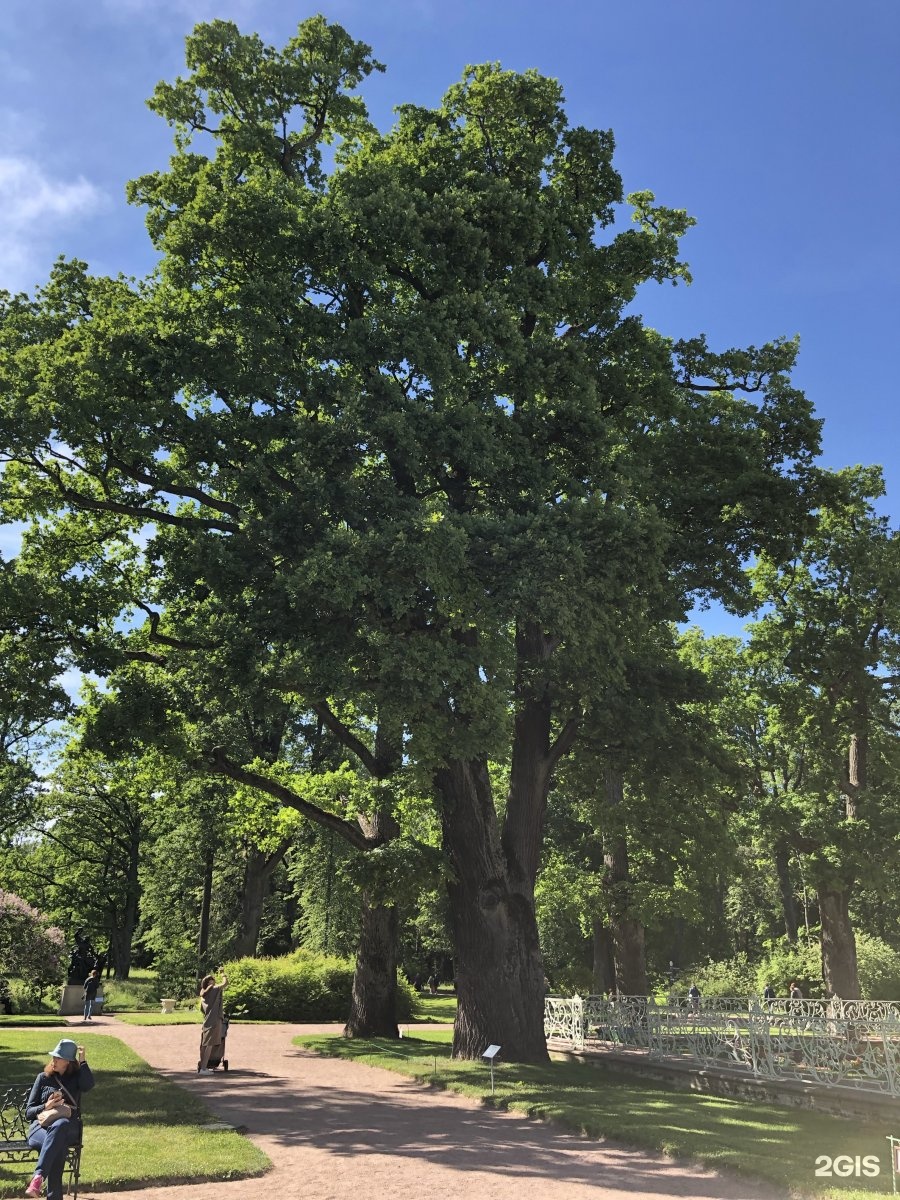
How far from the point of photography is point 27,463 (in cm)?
1559

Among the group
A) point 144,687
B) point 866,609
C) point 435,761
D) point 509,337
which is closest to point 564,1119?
point 435,761

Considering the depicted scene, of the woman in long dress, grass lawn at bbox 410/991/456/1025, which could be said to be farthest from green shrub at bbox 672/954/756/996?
the woman in long dress

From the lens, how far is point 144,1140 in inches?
392

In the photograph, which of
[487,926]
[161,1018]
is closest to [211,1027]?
[487,926]

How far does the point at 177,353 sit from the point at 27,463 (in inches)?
133

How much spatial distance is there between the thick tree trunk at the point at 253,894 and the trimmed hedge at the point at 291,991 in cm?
566

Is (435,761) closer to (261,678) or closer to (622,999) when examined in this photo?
(261,678)

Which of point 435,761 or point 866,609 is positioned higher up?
point 866,609

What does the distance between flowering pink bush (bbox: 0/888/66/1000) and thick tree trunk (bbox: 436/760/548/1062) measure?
71.7ft

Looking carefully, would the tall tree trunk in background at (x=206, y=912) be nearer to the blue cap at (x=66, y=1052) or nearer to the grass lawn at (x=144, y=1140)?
the grass lawn at (x=144, y=1140)

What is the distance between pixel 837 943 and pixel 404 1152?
2056 centimetres

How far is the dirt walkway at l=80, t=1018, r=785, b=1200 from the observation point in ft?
27.4


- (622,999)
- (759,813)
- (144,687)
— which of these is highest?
(144,687)

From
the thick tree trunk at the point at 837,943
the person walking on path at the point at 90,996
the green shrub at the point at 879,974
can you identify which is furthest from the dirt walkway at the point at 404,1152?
the green shrub at the point at 879,974
